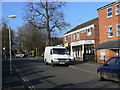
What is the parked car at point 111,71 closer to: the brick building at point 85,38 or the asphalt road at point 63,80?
the asphalt road at point 63,80

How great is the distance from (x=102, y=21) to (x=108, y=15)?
57.4 inches

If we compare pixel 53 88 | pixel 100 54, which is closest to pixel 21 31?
pixel 100 54

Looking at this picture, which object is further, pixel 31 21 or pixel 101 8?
pixel 31 21

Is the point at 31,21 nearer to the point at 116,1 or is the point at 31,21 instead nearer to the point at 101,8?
the point at 101,8

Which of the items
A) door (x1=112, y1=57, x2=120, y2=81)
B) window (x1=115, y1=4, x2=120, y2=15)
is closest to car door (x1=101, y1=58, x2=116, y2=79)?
door (x1=112, y1=57, x2=120, y2=81)

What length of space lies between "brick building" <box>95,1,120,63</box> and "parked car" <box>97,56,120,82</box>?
11235mm

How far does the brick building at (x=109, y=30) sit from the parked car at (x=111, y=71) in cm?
1123

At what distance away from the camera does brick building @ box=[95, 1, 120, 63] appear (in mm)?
22870

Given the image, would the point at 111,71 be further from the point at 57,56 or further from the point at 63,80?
the point at 57,56

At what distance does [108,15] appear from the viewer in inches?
970

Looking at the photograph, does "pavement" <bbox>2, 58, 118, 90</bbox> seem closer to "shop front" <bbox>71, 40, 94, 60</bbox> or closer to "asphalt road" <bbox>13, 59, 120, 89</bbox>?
"asphalt road" <bbox>13, 59, 120, 89</bbox>

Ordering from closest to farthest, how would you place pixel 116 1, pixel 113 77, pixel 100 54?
pixel 113 77
pixel 116 1
pixel 100 54

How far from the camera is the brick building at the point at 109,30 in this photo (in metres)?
22.9

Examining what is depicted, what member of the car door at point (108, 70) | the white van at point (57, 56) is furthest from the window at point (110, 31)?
the car door at point (108, 70)
